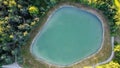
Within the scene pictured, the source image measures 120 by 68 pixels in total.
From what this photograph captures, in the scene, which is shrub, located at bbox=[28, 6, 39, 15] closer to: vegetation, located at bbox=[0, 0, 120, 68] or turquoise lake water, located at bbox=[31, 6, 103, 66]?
vegetation, located at bbox=[0, 0, 120, 68]

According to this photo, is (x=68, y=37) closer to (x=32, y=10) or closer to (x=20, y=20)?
(x=32, y=10)

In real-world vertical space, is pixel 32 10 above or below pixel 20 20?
above

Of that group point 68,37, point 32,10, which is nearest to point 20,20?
point 32,10

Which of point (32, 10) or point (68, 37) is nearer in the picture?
point (32, 10)

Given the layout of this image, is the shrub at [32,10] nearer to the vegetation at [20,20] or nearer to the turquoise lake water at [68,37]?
the vegetation at [20,20]

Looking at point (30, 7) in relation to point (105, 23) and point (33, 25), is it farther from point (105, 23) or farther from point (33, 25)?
point (105, 23)

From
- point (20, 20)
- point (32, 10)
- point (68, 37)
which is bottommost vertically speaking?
point (68, 37)
